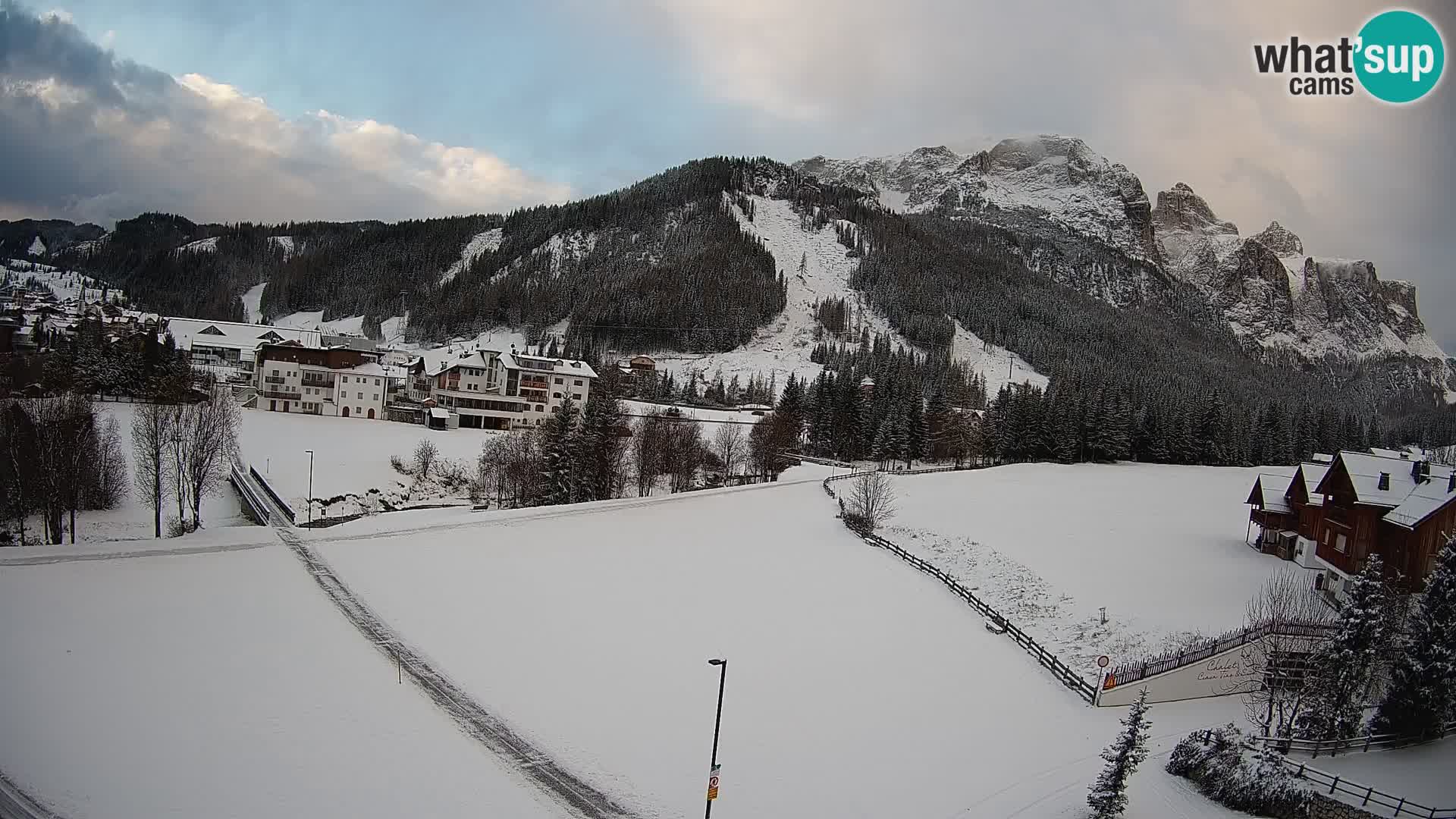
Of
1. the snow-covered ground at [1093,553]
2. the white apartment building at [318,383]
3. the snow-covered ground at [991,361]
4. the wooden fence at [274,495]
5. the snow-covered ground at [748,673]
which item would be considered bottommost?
the snow-covered ground at [748,673]

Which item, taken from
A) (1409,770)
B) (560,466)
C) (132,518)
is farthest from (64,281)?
(1409,770)

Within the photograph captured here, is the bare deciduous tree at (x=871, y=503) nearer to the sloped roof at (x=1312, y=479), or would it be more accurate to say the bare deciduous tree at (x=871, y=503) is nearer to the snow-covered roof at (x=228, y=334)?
the sloped roof at (x=1312, y=479)

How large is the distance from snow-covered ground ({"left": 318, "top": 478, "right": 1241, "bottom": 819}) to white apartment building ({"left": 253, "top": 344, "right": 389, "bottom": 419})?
1696 inches

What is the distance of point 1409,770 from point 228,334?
122 metres

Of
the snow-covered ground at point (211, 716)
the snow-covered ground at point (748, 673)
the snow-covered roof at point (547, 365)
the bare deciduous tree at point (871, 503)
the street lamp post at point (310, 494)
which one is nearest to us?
the snow-covered ground at point (211, 716)

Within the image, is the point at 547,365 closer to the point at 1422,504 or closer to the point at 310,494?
the point at 310,494

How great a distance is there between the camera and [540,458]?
176 ft

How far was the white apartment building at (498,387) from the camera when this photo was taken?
78.9m

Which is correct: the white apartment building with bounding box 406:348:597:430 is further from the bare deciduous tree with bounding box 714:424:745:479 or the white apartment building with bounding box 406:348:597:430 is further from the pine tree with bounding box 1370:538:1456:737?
the pine tree with bounding box 1370:538:1456:737

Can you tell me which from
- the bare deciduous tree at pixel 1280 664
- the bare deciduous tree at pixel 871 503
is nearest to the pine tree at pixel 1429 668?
the bare deciduous tree at pixel 1280 664

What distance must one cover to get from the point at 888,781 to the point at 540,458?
39489 millimetres

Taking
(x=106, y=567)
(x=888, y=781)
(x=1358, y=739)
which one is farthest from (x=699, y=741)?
(x=106, y=567)

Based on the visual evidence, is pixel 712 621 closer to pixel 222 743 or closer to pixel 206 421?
pixel 222 743

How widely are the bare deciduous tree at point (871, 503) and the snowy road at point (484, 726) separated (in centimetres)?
2873
